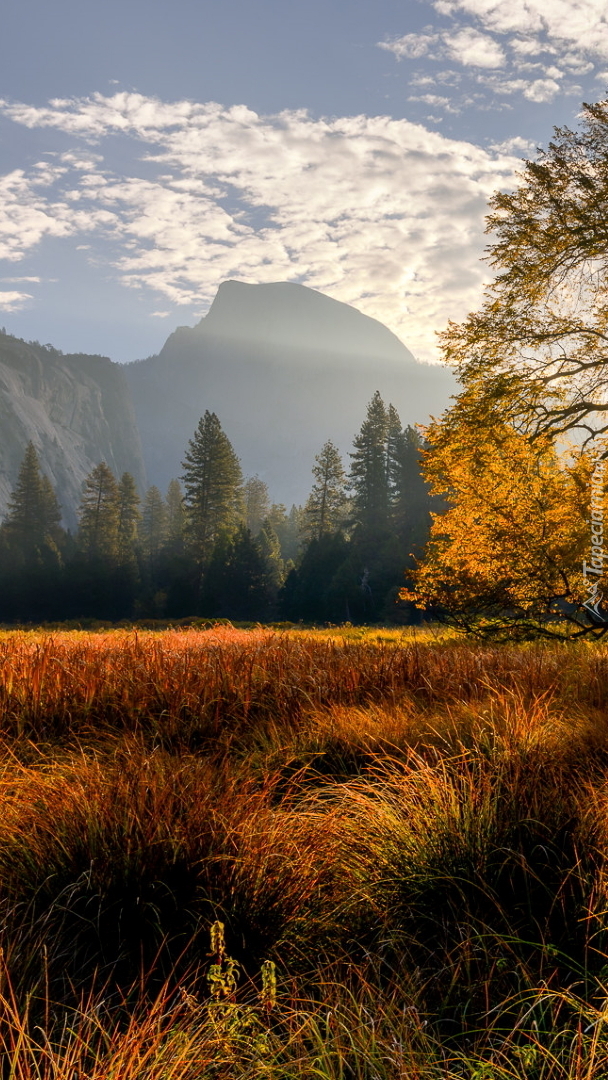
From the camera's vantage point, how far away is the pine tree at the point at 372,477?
5531 centimetres

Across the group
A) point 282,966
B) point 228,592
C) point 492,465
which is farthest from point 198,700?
point 228,592

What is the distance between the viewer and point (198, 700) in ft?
15.5

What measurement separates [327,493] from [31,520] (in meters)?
27.8

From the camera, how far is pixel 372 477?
184 ft

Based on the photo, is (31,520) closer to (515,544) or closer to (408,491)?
(408,491)

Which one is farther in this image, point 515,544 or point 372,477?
point 372,477

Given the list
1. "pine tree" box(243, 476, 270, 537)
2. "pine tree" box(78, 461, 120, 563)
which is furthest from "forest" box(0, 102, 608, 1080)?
"pine tree" box(243, 476, 270, 537)

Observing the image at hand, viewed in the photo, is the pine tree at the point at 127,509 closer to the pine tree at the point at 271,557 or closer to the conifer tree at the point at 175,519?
the conifer tree at the point at 175,519

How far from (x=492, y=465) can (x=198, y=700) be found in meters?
10.1

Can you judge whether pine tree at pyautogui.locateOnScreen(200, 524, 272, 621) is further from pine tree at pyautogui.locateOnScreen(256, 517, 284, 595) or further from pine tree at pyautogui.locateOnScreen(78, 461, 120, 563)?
pine tree at pyautogui.locateOnScreen(78, 461, 120, 563)

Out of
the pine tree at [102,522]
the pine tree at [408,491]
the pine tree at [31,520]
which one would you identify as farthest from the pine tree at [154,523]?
the pine tree at [408,491]

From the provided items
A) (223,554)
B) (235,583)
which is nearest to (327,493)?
(223,554)

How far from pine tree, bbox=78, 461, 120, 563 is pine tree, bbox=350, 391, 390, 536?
2132cm

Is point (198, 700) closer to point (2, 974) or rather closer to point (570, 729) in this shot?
point (570, 729)
